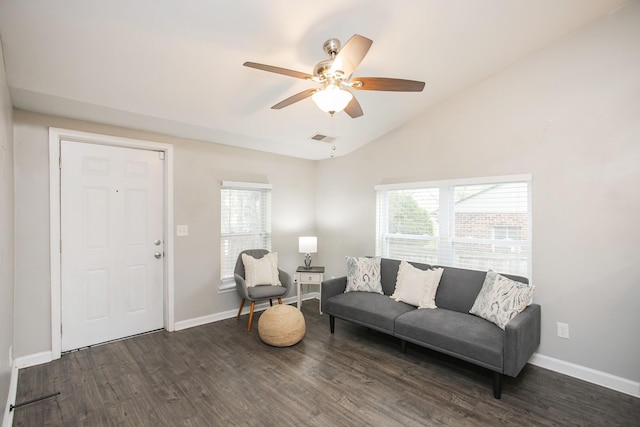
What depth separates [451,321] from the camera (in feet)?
9.08

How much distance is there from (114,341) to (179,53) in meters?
2.98

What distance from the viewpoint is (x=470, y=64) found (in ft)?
9.64

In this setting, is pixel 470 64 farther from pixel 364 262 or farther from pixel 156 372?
pixel 156 372

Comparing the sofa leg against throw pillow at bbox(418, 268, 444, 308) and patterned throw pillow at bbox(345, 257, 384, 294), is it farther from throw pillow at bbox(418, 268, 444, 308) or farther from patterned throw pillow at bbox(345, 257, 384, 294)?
patterned throw pillow at bbox(345, 257, 384, 294)

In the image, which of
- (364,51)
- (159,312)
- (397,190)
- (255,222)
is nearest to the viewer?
(364,51)

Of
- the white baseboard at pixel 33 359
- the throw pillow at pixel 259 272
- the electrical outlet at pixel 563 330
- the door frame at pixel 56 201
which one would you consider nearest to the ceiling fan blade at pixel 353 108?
the throw pillow at pixel 259 272

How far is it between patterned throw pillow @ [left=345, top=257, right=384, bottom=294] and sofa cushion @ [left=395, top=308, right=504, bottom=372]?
72cm

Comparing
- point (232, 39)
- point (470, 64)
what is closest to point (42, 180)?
point (232, 39)

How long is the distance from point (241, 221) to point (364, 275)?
A: 1.86 m

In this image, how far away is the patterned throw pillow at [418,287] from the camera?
10.5 ft

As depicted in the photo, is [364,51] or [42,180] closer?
[364,51]

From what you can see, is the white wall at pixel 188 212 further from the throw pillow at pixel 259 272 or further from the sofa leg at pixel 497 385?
the sofa leg at pixel 497 385

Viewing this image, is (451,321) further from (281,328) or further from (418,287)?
(281,328)

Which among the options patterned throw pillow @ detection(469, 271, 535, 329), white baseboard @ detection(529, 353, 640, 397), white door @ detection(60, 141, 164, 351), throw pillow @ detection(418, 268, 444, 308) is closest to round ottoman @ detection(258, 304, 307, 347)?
throw pillow @ detection(418, 268, 444, 308)
